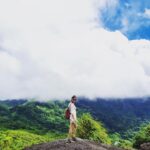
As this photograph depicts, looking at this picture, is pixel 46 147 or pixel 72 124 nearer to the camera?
pixel 72 124

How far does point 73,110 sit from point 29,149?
13.3 metres

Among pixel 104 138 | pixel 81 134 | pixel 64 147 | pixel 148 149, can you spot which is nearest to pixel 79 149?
pixel 64 147

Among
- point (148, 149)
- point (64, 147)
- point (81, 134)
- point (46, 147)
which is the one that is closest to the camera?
point (64, 147)

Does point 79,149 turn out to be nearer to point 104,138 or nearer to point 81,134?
point 81,134

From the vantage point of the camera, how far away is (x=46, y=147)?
53625 millimetres

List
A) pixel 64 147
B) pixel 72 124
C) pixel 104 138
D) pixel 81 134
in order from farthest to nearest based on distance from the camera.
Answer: pixel 104 138, pixel 81 134, pixel 64 147, pixel 72 124

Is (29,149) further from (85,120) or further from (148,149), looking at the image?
(85,120)

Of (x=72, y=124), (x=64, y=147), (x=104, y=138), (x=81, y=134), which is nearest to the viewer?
(x=72, y=124)

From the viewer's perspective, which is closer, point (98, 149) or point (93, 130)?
point (98, 149)

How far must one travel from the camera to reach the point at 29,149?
56875mm

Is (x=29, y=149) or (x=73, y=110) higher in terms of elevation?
(x=73, y=110)

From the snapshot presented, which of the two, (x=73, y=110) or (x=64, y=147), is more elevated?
(x=73, y=110)

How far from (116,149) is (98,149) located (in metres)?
5.65

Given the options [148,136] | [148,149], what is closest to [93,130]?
[148,136]
